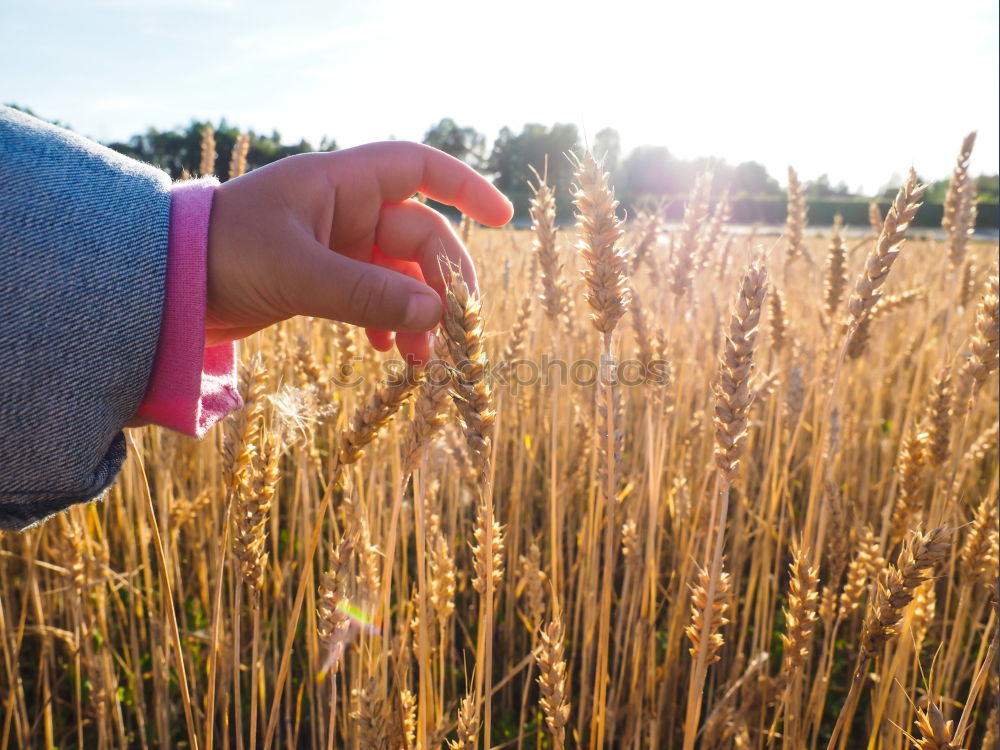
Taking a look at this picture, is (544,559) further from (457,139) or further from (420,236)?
(457,139)

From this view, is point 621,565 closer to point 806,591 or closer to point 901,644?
point 901,644

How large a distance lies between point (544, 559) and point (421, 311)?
151cm

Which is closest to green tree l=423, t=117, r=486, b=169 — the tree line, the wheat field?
the tree line

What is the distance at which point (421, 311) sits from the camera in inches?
36.4

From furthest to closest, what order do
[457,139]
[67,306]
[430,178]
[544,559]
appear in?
[457,139] → [544,559] → [430,178] → [67,306]

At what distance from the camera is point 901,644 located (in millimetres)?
1248

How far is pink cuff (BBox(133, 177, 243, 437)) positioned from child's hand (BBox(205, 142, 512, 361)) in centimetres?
3

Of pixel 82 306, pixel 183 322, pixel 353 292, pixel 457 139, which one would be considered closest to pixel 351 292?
pixel 353 292

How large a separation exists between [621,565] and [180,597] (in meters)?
1.51

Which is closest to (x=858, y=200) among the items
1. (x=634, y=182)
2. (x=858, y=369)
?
(x=634, y=182)

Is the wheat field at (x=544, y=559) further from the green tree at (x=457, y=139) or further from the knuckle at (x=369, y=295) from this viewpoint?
the green tree at (x=457, y=139)

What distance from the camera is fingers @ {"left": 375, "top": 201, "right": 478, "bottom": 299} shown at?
1230 mm

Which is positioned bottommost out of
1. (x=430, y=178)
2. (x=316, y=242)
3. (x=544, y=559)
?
(x=544, y=559)

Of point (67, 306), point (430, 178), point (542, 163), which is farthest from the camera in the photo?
point (542, 163)
